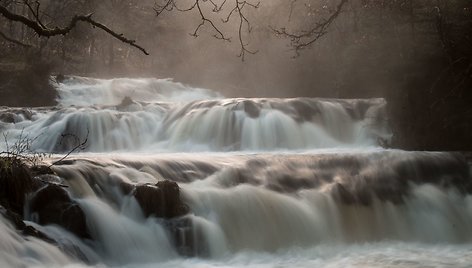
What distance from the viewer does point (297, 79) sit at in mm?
24812

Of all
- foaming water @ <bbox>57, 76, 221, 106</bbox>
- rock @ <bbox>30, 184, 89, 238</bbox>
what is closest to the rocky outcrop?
rock @ <bbox>30, 184, 89, 238</bbox>

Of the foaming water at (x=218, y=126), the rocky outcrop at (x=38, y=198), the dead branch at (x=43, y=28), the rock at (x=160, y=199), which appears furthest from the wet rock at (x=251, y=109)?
the dead branch at (x=43, y=28)

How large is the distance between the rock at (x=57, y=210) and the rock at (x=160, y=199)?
Result: 923mm

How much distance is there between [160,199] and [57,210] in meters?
1.44

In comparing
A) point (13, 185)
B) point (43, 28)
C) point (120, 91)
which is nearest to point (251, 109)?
point (13, 185)

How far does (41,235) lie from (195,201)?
8.27ft

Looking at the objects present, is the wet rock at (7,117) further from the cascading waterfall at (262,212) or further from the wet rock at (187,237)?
the wet rock at (187,237)

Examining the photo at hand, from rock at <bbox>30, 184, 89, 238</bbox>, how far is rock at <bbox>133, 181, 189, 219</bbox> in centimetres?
92

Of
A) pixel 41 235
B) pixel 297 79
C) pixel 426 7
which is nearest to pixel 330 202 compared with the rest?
pixel 41 235

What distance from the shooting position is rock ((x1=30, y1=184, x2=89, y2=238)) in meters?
7.27

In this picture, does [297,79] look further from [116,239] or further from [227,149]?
[116,239]

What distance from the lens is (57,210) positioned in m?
7.36

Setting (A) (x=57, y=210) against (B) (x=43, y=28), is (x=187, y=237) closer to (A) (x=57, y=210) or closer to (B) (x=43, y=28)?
(A) (x=57, y=210)

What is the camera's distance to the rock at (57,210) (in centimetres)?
727
